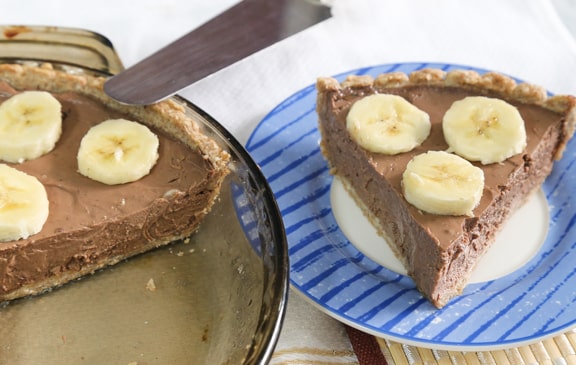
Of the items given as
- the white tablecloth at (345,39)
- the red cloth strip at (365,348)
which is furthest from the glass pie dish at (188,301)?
the white tablecloth at (345,39)

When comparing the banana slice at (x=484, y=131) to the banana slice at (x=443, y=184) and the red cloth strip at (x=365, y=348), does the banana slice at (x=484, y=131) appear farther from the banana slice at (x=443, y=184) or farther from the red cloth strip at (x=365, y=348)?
the red cloth strip at (x=365, y=348)

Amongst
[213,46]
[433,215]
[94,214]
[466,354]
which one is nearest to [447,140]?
[433,215]

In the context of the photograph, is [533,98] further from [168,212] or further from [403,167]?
[168,212]

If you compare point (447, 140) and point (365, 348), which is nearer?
point (365, 348)

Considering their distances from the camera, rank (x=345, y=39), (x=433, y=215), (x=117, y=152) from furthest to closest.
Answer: (x=345, y=39), (x=117, y=152), (x=433, y=215)

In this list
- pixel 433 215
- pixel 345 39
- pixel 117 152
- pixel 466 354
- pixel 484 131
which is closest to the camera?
pixel 466 354

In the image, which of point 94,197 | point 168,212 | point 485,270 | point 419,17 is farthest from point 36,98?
point 419,17

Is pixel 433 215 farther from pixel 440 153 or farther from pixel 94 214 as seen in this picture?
pixel 94 214
